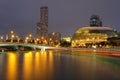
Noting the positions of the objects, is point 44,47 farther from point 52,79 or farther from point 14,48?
point 52,79

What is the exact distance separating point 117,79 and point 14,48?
6538 inches

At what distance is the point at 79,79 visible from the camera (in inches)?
1159

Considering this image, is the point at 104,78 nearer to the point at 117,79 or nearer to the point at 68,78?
the point at 117,79

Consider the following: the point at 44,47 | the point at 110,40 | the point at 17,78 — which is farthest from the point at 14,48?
the point at 17,78

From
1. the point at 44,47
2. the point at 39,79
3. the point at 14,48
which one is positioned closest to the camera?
the point at 39,79

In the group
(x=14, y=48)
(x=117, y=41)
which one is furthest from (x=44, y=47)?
(x=117, y=41)

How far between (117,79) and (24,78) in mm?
8166

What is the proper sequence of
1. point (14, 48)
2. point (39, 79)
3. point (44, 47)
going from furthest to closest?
point (14, 48), point (44, 47), point (39, 79)

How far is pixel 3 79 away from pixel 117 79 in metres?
9.83

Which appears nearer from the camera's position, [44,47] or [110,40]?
[44,47]

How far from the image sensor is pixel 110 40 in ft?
654

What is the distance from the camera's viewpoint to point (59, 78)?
30469 millimetres

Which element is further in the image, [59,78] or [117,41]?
[117,41]

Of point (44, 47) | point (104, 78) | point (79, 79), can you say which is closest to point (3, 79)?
point (79, 79)
